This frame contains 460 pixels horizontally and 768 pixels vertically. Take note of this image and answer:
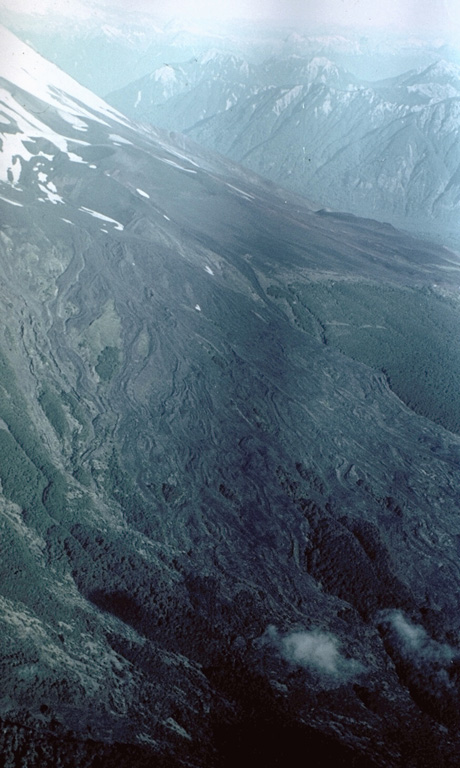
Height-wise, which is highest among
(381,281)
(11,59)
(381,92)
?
(381,92)

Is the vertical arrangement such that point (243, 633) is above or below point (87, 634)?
above

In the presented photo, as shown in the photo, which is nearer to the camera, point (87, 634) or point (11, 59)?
point (87, 634)

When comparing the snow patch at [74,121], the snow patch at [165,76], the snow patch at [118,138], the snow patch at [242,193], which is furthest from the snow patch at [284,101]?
the snow patch at [74,121]

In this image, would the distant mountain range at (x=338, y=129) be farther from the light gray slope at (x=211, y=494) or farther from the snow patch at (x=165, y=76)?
the light gray slope at (x=211, y=494)

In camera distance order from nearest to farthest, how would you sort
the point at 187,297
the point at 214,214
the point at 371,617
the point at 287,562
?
the point at 371,617, the point at 287,562, the point at 187,297, the point at 214,214

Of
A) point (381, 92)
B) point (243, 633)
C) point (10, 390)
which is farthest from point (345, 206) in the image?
point (243, 633)


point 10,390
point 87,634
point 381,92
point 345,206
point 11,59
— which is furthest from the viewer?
point 381,92

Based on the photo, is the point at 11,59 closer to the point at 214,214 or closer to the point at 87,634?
the point at 214,214
